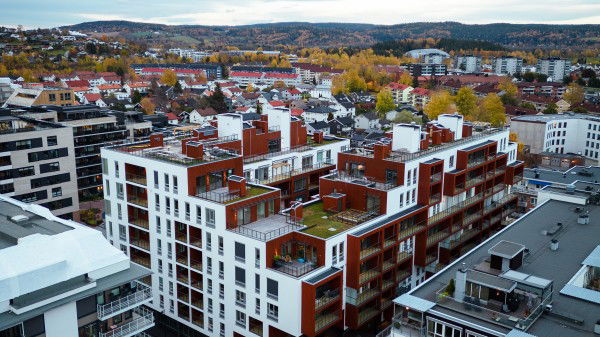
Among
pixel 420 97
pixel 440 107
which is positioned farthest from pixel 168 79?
pixel 440 107

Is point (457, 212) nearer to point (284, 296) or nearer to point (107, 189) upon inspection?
point (284, 296)

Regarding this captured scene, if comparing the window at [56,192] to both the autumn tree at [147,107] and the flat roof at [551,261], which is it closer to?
the flat roof at [551,261]

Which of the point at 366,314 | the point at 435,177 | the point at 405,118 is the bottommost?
the point at 366,314

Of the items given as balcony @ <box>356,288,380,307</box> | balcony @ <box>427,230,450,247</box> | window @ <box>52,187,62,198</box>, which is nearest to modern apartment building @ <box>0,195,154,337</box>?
balcony @ <box>356,288,380,307</box>

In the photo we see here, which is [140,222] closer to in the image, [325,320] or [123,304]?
[123,304]

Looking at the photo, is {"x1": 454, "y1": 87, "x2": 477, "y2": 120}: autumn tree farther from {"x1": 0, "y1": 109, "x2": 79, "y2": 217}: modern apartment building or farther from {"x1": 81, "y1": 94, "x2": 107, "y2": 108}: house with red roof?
{"x1": 81, "y1": 94, "x2": 107, "y2": 108}: house with red roof

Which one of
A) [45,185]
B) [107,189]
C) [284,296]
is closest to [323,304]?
[284,296]
